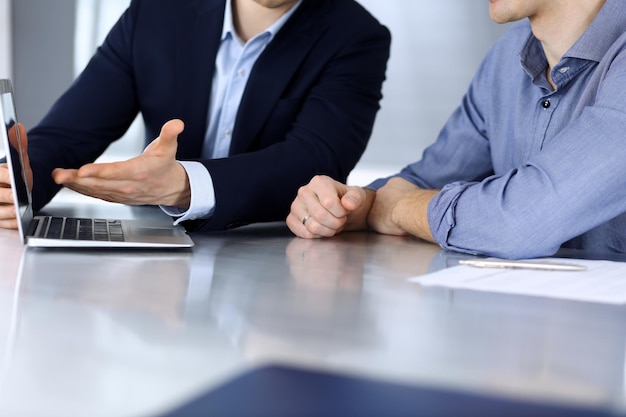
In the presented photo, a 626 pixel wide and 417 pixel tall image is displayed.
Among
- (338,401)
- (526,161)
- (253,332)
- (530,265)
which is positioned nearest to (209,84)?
(526,161)

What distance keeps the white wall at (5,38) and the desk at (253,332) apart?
4.10 metres

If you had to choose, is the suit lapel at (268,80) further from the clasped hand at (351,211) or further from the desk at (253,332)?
the desk at (253,332)

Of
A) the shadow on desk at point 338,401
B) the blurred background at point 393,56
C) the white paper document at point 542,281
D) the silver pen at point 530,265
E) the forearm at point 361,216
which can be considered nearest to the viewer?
the shadow on desk at point 338,401

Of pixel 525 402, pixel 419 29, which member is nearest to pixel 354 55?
pixel 525 402

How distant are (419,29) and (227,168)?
3569 millimetres

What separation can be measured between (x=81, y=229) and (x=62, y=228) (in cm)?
3

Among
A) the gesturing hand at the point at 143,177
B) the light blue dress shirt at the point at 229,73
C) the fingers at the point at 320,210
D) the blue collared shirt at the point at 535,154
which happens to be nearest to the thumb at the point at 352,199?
the fingers at the point at 320,210

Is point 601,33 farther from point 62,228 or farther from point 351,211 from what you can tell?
point 62,228

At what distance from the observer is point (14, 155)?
4.28ft

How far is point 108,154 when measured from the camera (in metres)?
5.19

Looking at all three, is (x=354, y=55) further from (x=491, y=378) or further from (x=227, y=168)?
(x=491, y=378)

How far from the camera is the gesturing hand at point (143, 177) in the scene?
4.48 ft

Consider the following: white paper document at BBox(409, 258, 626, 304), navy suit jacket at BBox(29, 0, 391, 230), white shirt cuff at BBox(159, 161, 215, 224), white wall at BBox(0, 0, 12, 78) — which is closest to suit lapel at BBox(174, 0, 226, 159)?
navy suit jacket at BBox(29, 0, 391, 230)

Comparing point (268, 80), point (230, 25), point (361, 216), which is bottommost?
point (361, 216)
